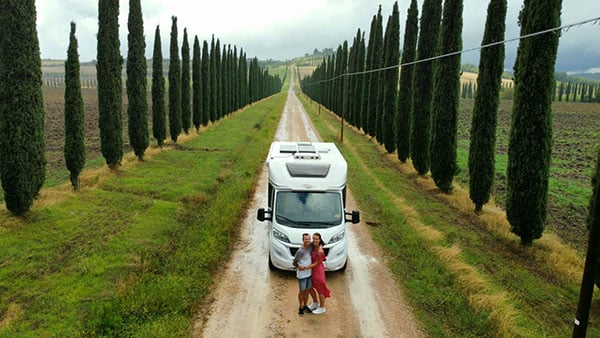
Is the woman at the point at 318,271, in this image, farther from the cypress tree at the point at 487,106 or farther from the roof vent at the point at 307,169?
the cypress tree at the point at 487,106

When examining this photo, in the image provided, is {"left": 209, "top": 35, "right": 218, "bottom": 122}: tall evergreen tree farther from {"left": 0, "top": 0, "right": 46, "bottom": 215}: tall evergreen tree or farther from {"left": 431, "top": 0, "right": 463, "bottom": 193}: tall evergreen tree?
{"left": 0, "top": 0, "right": 46, "bottom": 215}: tall evergreen tree

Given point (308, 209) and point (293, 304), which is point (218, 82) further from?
point (293, 304)

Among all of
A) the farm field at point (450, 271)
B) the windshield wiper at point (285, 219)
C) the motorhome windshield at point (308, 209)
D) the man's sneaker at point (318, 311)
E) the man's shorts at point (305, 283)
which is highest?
the motorhome windshield at point (308, 209)

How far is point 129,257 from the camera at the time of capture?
11.8 meters

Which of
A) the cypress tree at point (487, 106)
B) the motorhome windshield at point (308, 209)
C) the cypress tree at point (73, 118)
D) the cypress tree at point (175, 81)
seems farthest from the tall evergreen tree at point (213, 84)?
the motorhome windshield at point (308, 209)

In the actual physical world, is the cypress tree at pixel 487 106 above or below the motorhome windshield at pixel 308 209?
above

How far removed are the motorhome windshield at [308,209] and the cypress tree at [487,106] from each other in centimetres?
851

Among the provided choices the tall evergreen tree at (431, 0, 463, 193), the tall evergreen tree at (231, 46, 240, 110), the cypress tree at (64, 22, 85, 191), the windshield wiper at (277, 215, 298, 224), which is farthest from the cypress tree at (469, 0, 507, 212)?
the tall evergreen tree at (231, 46, 240, 110)

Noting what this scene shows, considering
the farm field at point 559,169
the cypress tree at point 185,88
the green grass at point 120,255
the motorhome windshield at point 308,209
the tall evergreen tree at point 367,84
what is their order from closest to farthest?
the green grass at point 120,255
the motorhome windshield at point 308,209
the farm field at point 559,169
the cypress tree at point 185,88
the tall evergreen tree at point 367,84

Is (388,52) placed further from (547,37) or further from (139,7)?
(547,37)

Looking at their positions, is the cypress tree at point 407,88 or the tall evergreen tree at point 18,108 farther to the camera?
the cypress tree at point 407,88

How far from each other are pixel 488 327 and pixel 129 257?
30.6 feet

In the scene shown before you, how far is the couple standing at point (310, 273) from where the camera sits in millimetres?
9297

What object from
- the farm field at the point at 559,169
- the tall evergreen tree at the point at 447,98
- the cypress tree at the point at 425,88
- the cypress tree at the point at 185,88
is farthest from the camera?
the cypress tree at the point at 185,88
